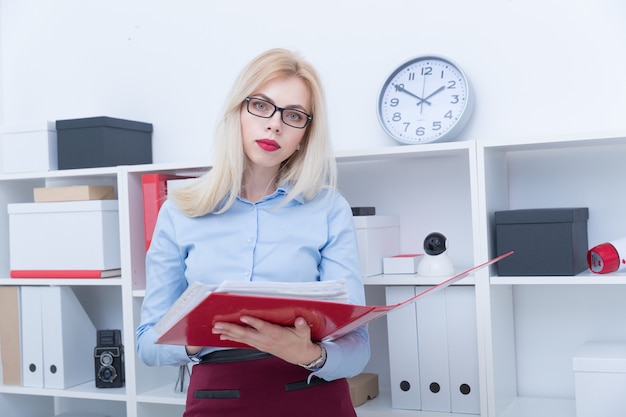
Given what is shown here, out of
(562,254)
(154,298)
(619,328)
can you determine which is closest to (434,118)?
(562,254)

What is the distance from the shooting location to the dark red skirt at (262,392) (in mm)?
1724

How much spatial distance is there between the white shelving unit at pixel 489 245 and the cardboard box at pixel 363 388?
32 millimetres

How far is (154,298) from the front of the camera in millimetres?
1818

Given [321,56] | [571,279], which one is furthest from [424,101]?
[571,279]

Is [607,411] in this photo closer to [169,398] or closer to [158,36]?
[169,398]

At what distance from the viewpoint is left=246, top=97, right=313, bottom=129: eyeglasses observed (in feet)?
5.97

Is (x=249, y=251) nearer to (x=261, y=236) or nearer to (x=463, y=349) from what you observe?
(x=261, y=236)

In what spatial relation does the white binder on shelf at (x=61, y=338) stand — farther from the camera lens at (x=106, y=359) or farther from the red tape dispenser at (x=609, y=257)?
the red tape dispenser at (x=609, y=257)

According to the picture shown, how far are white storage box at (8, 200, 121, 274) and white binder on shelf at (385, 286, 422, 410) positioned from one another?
1.06 metres

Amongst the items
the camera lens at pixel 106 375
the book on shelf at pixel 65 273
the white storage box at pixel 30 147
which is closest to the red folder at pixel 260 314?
the book on shelf at pixel 65 273

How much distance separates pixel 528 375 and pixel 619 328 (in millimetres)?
326

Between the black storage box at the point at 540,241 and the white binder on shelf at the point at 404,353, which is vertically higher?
the black storage box at the point at 540,241

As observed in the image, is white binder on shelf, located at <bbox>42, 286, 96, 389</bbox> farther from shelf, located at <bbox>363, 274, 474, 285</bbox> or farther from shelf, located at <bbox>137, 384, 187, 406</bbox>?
shelf, located at <bbox>363, 274, 474, 285</bbox>

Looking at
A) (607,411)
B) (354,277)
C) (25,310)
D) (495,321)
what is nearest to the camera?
(354,277)
